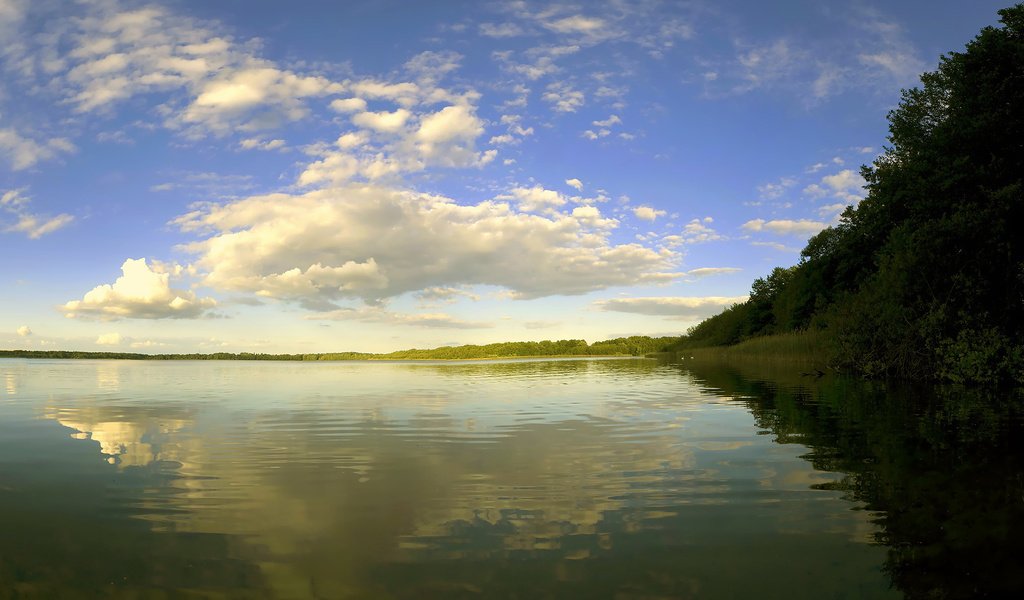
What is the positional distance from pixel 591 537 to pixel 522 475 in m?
3.03

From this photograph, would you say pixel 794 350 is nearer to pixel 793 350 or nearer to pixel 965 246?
pixel 793 350

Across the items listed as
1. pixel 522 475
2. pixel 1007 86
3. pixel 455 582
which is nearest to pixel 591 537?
pixel 455 582

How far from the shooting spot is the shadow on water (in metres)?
4.93

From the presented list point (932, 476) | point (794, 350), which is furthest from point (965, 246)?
point (794, 350)

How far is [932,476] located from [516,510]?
19.2 feet

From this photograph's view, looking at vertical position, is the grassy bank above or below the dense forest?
below

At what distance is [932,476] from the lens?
8.15 metres

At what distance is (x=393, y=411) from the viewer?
57.8 feet

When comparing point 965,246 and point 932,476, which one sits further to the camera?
point 965,246

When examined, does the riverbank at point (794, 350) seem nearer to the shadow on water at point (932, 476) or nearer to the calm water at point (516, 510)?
the shadow on water at point (932, 476)

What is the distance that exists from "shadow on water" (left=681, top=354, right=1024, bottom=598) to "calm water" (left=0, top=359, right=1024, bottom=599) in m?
0.04

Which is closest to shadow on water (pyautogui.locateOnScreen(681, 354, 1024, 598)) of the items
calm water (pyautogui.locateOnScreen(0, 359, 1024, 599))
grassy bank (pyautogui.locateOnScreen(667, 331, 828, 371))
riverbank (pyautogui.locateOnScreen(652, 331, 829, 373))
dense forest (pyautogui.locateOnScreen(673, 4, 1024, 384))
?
calm water (pyautogui.locateOnScreen(0, 359, 1024, 599))

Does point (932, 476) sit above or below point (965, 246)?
below

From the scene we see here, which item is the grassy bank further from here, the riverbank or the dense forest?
the dense forest
